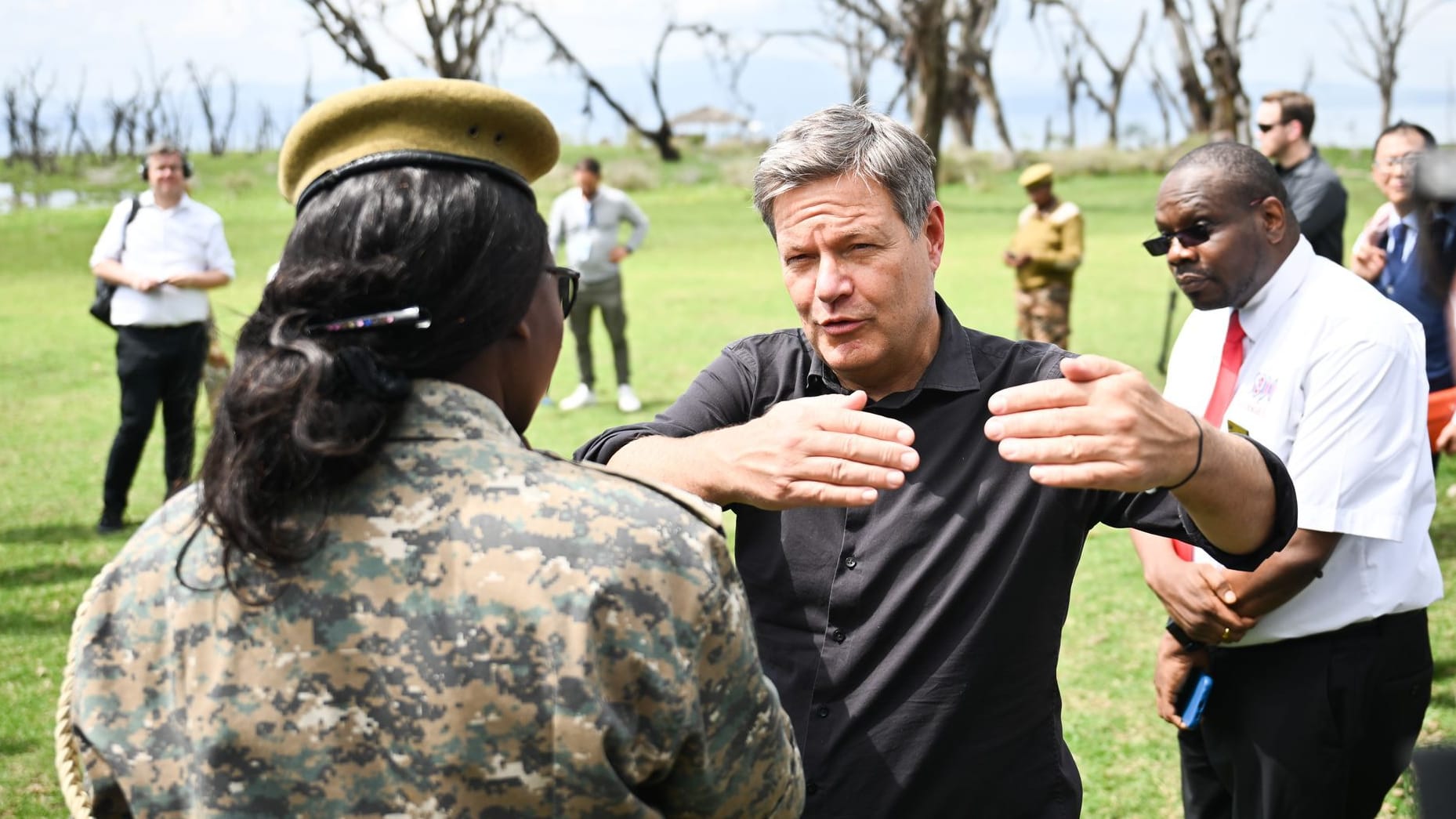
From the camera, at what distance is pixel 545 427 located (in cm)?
1105

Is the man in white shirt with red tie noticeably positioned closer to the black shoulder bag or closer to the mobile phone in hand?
the mobile phone in hand

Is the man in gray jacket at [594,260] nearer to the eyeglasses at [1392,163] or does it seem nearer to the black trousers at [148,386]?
the black trousers at [148,386]

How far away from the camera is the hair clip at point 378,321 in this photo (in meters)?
1.44

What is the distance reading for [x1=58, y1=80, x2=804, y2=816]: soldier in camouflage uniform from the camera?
4.62ft

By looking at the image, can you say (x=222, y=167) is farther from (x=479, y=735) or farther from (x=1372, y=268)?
(x=479, y=735)

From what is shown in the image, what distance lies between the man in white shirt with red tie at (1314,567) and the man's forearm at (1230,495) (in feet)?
2.72

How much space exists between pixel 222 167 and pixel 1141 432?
4814 cm

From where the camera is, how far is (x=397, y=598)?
1408 mm

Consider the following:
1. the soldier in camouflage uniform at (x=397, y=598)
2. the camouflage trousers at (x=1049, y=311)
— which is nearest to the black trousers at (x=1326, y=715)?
the soldier in camouflage uniform at (x=397, y=598)

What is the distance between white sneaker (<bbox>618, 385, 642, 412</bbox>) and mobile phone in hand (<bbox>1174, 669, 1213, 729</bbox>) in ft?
28.1

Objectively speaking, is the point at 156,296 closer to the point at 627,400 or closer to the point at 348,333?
the point at 627,400

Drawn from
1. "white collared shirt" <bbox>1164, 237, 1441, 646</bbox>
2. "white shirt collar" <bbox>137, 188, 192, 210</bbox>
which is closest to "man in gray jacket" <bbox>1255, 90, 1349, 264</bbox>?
"white collared shirt" <bbox>1164, 237, 1441, 646</bbox>

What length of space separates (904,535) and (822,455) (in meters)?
0.52

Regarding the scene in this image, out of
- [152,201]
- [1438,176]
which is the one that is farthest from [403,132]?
[152,201]
